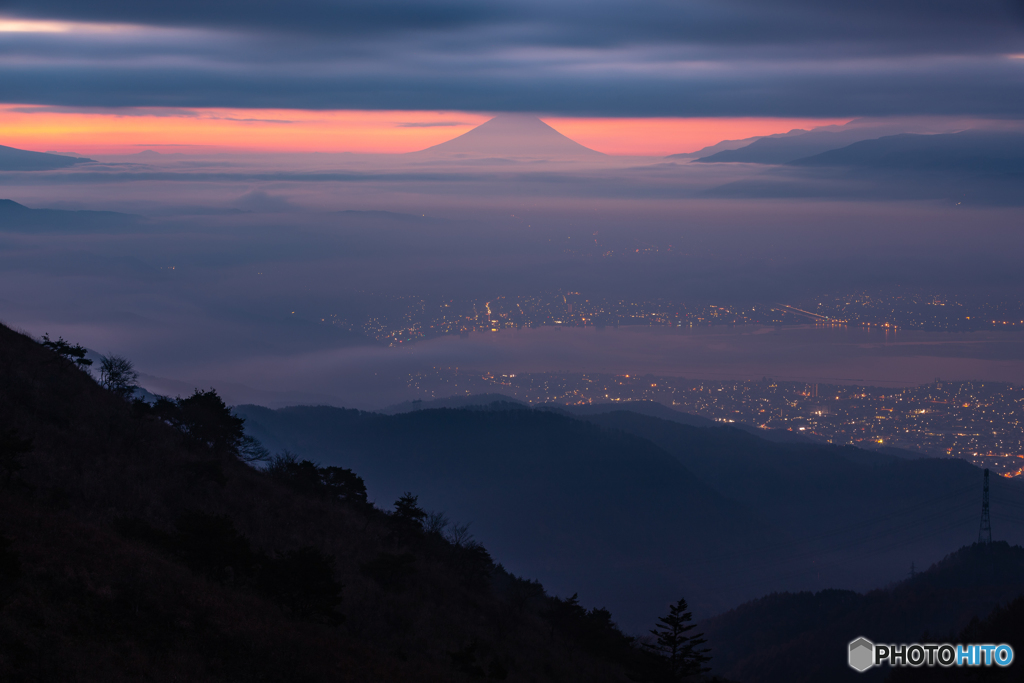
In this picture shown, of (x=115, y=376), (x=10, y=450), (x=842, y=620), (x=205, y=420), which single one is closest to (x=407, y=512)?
(x=205, y=420)

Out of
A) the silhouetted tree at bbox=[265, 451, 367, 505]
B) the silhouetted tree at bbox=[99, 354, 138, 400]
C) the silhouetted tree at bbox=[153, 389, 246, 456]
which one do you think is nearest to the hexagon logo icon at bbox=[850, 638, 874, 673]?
the silhouetted tree at bbox=[265, 451, 367, 505]

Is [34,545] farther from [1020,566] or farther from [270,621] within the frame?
[1020,566]

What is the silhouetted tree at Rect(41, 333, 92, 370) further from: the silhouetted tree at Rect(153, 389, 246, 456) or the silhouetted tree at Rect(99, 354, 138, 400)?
the silhouetted tree at Rect(153, 389, 246, 456)

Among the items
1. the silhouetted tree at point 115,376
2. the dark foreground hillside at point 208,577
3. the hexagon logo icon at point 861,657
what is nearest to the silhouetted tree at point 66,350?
the dark foreground hillside at point 208,577

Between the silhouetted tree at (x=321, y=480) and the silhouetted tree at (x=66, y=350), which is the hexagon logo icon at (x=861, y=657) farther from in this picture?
the silhouetted tree at (x=66, y=350)

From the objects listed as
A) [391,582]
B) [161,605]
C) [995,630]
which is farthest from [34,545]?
[995,630]

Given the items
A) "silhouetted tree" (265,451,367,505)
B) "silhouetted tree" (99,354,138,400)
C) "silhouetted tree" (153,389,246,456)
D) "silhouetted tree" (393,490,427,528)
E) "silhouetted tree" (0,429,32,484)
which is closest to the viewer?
"silhouetted tree" (0,429,32,484)

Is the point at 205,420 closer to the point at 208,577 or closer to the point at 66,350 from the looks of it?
the point at 66,350

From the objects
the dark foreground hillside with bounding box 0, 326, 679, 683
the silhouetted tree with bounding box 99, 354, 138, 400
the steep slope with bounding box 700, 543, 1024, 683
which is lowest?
the steep slope with bounding box 700, 543, 1024, 683
